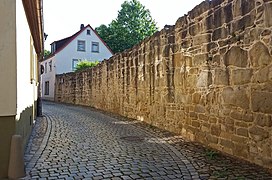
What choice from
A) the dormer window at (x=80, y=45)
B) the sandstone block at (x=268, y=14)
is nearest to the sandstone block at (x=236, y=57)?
the sandstone block at (x=268, y=14)

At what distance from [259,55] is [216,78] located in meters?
1.35

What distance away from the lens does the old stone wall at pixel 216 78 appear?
4770 millimetres

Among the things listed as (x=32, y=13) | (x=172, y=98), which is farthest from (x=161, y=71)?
(x=32, y=13)

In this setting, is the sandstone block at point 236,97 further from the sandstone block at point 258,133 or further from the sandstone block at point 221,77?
the sandstone block at point 258,133

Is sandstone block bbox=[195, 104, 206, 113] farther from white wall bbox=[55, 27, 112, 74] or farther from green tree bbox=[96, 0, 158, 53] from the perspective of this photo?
green tree bbox=[96, 0, 158, 53]

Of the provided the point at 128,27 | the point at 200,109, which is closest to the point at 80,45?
the point at 128,27

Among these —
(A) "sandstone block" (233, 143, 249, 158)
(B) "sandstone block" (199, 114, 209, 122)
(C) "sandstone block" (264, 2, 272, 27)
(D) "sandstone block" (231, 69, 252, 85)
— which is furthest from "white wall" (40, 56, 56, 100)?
(C) "sandstone block" (264, 2, 272, 27)

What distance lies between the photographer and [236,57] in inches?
213

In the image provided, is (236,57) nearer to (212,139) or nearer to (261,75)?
(261,75)

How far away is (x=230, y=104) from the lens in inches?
219

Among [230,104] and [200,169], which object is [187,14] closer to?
[230,104]

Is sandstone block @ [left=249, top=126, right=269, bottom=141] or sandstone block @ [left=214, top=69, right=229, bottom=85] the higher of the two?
sandstone block @ [left=214, top=69, right=229, bottom=85]

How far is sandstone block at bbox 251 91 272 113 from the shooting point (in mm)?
4609

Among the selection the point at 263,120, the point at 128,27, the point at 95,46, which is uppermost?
the point at 128,27
